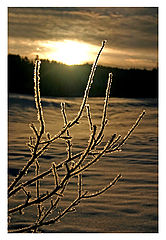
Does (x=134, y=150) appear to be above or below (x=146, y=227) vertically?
above
